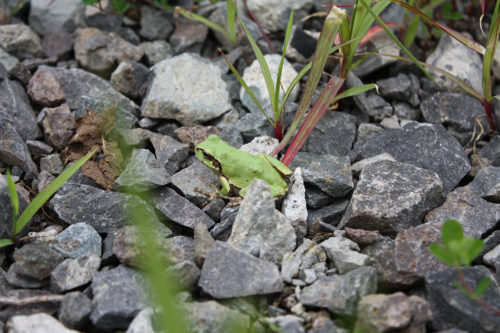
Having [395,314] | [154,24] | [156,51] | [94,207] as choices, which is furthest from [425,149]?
[154,24]

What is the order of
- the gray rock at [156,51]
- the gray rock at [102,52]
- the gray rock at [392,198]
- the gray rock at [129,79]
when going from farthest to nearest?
the gray rock at [156,51] → the gray rock at [102,52] → the gray rock at [129,79] → the gray rock at [392,198]

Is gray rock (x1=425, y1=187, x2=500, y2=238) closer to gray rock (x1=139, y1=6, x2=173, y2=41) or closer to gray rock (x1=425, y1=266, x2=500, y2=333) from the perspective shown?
gray rock (x1=425, y1=266, x2=500, y2=333)

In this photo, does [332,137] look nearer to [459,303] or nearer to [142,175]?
[142,175]

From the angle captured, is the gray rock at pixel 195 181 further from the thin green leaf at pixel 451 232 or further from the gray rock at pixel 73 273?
the thin green leaf at pixel 451 232

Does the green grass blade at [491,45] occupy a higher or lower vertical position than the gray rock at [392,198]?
higher

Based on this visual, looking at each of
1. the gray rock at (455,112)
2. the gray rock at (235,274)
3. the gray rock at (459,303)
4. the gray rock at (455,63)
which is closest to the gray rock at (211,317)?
the gray rock at (235,274)
